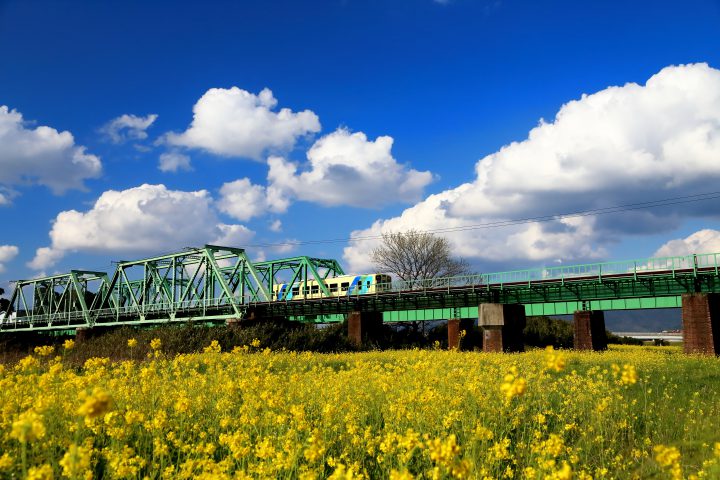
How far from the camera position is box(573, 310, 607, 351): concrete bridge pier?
36.1 meters

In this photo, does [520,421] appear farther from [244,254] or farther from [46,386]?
[244,254]

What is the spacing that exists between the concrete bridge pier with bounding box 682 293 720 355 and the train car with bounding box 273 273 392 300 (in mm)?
22865

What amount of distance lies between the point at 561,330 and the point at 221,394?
47.4m

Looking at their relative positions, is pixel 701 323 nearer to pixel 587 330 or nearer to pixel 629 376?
pixel 587 330

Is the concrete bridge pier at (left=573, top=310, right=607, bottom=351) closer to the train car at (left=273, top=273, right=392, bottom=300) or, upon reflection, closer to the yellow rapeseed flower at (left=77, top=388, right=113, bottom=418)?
the train car at (left=273, top=273, right=392, bottom=300)

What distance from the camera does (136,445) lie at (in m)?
6.62

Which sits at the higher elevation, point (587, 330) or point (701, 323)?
point (701, 323)

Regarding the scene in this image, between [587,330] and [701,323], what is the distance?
7869 millimetres

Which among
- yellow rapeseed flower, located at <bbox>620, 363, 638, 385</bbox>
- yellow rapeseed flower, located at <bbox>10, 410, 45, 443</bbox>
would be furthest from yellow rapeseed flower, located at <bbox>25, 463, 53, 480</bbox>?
yellow rapeseed flower, located at <bbox>620, 363, 638, 385</bbox>

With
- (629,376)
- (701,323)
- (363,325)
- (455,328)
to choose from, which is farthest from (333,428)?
(455,328)

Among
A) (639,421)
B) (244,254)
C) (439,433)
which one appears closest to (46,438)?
(439,433)

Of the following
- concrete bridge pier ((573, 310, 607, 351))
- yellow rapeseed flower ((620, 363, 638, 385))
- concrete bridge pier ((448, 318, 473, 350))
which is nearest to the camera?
yellow rapeseed flower ((620, 363, 638, 385))

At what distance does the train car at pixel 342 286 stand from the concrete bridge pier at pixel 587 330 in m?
16.2

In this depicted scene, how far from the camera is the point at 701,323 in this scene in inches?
1145
